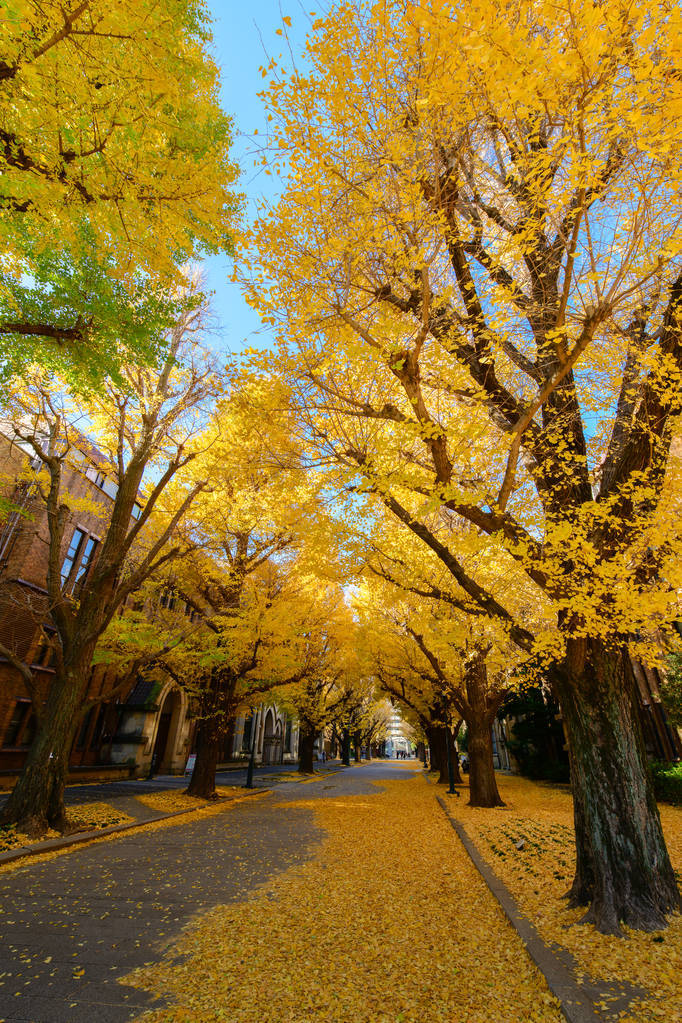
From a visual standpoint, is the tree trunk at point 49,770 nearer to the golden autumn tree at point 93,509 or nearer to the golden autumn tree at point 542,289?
the golden autumn tree at point 93,509

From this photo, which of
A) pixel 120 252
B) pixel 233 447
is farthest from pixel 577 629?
pixel 233 447

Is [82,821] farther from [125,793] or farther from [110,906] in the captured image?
[125,793]

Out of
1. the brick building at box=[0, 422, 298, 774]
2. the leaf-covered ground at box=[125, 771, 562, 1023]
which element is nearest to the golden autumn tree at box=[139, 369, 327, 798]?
the brick building at box=[0, 422, 298, 774]

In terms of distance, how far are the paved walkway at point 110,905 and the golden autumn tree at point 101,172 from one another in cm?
670

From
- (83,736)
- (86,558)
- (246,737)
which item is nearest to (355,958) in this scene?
(83,736)

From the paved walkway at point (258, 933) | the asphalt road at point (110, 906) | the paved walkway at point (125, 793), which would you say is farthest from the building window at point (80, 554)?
the paved walkway at point (258, 933)

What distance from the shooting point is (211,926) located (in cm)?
491

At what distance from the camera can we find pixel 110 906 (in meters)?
5.40

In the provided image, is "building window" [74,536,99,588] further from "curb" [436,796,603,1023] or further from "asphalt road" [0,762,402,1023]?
"curb" [436,796,603,1023]

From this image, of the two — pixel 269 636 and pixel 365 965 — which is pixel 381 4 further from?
pixel 269 636

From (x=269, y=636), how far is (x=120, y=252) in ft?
37.3

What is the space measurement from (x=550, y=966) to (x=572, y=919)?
1456 millimetres

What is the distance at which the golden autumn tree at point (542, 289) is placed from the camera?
14.7ft

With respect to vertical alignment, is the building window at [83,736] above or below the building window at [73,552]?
below
